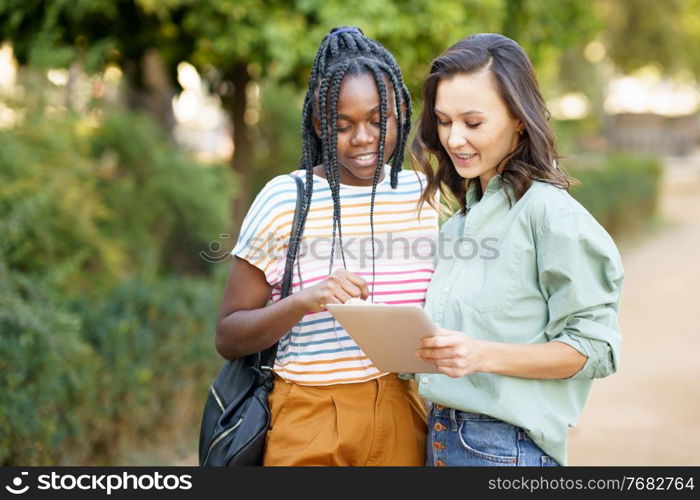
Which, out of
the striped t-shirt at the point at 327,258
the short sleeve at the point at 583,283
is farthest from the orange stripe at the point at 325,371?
the short sleeve at the point at 583,283

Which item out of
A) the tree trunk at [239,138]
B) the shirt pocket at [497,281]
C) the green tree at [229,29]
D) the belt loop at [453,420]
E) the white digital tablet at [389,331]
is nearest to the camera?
the white digital tablet at [389,331]

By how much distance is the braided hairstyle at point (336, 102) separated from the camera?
2029mm

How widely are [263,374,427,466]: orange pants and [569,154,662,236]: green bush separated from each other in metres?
8.22

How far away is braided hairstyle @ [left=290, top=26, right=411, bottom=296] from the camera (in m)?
2.03

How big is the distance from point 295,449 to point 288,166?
7059mm

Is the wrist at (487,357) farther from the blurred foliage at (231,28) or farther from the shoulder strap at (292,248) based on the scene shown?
the blurred foliage at (231,28)

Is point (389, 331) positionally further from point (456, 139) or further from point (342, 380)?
point (456, 139)

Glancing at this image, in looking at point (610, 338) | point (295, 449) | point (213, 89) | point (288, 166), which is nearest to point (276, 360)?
point (295, 449)

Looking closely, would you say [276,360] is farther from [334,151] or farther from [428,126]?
[428,126]

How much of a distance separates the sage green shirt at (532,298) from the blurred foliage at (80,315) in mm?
2218

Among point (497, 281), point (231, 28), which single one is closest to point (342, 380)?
point (497, 281)

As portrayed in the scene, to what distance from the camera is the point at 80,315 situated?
14.2ft
